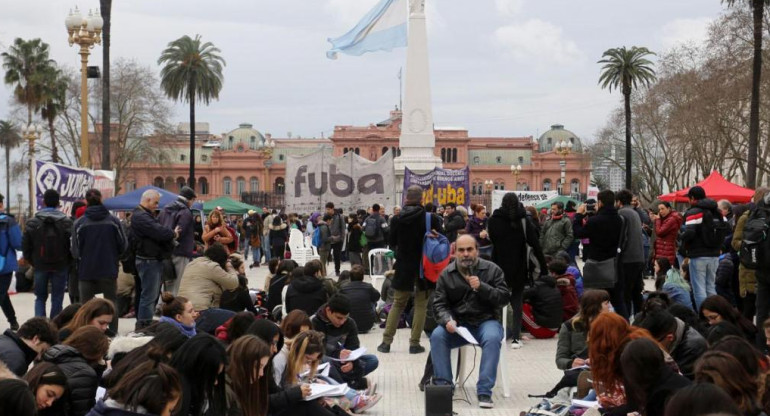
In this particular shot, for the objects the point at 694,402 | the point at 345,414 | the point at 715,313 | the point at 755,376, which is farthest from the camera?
the point at 715,313

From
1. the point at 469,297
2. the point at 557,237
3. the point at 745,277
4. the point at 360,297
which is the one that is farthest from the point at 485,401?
the point at 557,237

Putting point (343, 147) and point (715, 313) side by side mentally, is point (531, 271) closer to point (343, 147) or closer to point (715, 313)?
point (715, 313)

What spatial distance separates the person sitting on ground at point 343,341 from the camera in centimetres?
913

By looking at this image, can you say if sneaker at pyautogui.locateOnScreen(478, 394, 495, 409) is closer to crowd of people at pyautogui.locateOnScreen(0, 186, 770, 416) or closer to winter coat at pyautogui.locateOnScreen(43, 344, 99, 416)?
crowd of people at pyautogui.locateOnScreen(0, 186, 770, 416)

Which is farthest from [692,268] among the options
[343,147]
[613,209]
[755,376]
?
[343,147]

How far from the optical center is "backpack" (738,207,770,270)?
10.8m

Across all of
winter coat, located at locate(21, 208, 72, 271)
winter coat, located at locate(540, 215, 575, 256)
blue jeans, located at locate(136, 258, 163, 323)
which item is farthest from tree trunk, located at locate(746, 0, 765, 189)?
winter coat, located at locate(21, 208, 72, 271)

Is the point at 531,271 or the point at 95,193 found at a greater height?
the point at 95,193

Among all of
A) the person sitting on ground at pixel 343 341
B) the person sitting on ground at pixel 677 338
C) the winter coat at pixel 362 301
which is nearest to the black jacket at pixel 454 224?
the winter coat at pixel 362 301

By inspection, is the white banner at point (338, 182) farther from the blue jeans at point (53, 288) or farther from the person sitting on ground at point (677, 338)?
the person sitting on ground at point (677, 338)

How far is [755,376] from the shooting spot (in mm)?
5879

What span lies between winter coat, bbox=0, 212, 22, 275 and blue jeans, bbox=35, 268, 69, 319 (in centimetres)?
34

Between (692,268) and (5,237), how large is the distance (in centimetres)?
862

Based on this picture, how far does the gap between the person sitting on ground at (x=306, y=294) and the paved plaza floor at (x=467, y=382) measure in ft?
3.15
